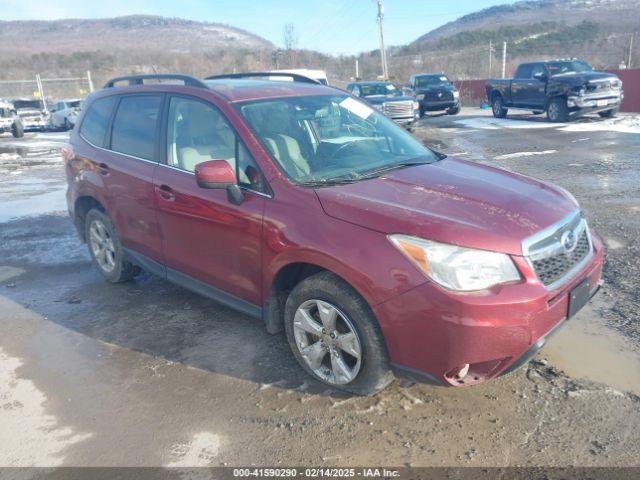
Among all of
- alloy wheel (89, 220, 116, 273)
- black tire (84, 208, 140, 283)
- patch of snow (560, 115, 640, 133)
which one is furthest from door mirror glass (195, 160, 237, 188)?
patch of snow (560, 115, 640, 133)

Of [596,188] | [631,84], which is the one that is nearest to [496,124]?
[631,84]

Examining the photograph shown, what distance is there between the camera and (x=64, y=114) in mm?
26281

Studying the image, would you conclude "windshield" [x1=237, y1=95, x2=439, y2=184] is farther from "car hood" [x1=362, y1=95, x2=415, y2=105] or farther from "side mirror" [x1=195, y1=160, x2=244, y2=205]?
"car hood" [x1=362, y1=95, x2=415, y2=105]

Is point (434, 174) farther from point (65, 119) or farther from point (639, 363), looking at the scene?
point (65, 119)

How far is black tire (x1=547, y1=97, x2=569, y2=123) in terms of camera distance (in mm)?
16562

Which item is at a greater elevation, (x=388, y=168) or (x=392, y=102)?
(x=388, y=168)

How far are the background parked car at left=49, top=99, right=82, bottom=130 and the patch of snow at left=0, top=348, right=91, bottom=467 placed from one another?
2534 centimetres

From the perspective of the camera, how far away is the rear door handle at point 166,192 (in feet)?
12.7

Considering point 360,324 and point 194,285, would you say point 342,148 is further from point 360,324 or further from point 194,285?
point 194,285

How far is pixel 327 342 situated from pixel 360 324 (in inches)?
13.3

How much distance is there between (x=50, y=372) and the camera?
3.62m

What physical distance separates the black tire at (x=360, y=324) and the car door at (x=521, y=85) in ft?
56.8

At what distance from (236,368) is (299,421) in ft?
2.47

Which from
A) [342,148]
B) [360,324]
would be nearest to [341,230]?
[360,324]
